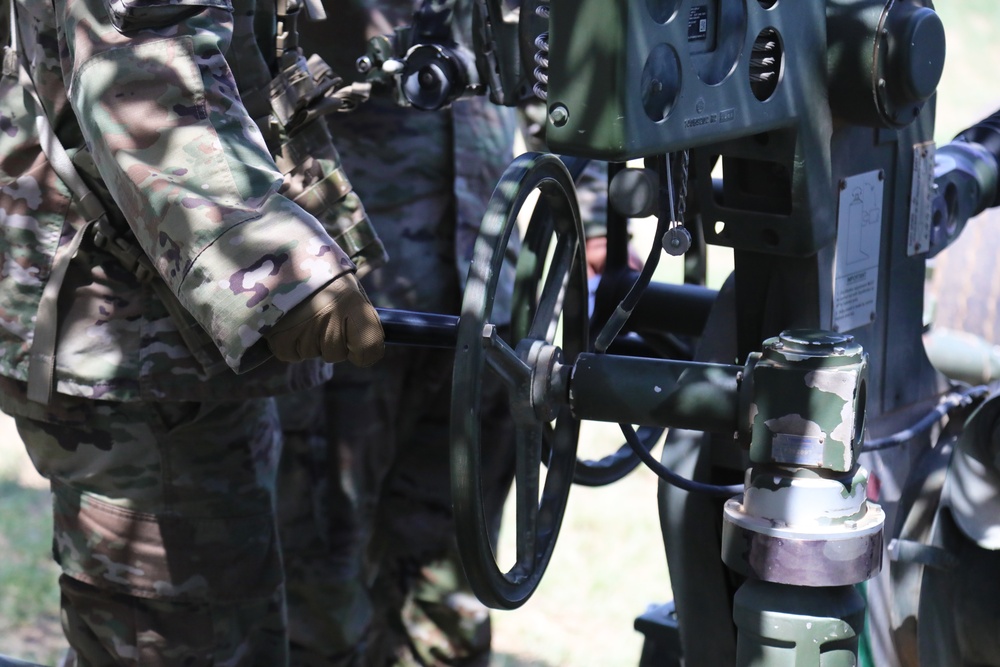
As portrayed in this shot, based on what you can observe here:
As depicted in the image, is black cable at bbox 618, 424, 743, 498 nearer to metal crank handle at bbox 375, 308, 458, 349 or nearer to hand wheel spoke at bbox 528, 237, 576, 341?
hand wheel spoke at bbox 528, 237, 576, 341

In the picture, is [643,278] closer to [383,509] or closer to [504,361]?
[504,361]

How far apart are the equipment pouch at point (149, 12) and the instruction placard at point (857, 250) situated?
0.93 metres

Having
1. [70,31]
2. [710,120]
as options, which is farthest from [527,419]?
[70,31]

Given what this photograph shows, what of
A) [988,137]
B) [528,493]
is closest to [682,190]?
[528,493]

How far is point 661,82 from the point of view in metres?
1.62

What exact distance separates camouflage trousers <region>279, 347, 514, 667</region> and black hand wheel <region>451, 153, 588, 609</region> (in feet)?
2.86

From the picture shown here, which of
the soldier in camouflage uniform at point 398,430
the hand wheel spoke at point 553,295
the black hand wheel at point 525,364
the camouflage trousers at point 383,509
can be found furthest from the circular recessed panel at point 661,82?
the camouflage trousers at point 383,509

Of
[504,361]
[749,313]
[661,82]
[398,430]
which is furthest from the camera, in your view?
[398,430]

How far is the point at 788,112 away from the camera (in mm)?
1835

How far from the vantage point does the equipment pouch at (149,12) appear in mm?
1836

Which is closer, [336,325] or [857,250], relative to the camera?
[336,325]

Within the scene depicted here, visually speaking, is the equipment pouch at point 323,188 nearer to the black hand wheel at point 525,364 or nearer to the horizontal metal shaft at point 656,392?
the black hand wheel at point 525,364

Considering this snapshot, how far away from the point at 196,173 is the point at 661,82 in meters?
0.62

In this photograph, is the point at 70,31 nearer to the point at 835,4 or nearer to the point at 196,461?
the point at 196,461
